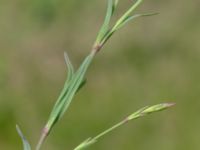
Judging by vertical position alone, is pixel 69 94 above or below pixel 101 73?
above

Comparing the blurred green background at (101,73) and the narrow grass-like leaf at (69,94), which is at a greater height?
the narrow grass-like leaf at (69,94)

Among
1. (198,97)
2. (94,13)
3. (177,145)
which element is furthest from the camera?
(94,13)

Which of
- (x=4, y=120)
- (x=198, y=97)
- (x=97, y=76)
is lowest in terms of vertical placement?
(x=198, y=97)

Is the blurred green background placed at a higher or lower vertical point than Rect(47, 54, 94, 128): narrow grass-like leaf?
lower

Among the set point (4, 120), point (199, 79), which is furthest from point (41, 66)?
point (199, 79)

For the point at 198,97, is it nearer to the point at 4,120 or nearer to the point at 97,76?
the point at 97,76

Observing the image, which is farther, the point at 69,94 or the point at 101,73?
the point at 101,73

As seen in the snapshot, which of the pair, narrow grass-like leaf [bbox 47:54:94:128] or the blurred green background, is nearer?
narrow grass-like leaf [bbox 47:54:94:128]

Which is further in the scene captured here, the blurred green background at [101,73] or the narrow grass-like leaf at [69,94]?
the blurred green background at [101,73]
